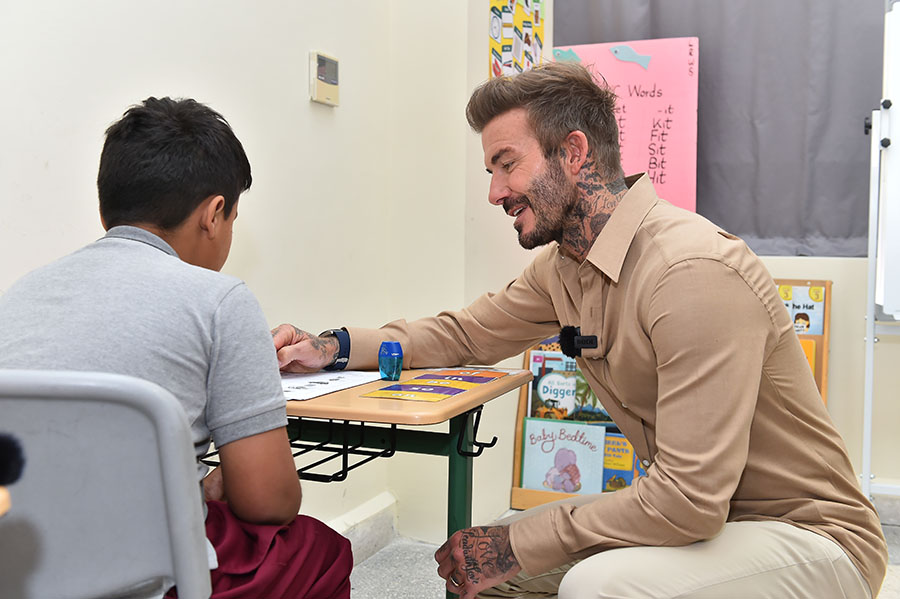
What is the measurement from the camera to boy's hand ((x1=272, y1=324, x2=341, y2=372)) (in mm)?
1606

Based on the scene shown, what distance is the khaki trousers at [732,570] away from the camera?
1188 mm

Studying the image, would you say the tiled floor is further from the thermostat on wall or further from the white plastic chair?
the white plastic chair

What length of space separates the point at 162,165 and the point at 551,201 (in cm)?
71

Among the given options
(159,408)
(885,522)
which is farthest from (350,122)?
(885,522)

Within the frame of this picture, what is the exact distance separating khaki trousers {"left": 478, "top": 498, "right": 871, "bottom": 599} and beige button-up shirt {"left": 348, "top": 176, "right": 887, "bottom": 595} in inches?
1.2

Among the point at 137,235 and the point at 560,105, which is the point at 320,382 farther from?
the point at 560,105

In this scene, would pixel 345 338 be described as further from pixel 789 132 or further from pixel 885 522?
pixel 885 522

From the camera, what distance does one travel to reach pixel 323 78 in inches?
96.0

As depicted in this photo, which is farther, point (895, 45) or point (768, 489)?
point (895, 45)

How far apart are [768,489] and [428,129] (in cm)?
180

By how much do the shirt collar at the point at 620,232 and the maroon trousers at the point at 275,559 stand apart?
25.0 inches

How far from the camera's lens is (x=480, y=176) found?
288cm

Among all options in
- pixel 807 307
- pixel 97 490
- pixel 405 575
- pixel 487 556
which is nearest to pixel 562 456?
pixel 405 575

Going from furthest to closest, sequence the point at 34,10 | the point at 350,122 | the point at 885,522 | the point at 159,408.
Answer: the point at 885,522
the point at 350,122
the point at 34,10
the point at 159,408
